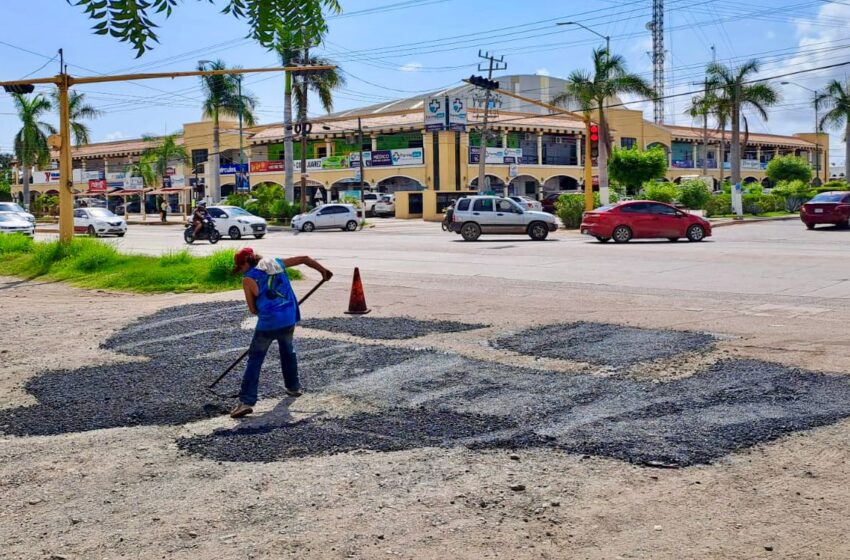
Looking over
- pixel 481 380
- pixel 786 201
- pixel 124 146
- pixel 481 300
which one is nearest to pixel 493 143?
pixel 786 201

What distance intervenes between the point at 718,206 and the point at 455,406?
4398 cm

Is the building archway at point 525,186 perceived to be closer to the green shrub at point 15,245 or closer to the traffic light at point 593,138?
the traffic light at point 593,138

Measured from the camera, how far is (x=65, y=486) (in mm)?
5773

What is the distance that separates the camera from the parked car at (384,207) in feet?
211

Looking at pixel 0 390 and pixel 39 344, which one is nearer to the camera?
pixel 0 390

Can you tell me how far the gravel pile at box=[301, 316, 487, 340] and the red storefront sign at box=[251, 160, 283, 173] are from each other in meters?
62.5

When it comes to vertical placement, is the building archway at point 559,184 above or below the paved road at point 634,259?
above

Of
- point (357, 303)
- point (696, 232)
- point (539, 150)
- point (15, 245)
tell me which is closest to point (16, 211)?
point (15, 245)

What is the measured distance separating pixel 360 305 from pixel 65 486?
793 centimetres

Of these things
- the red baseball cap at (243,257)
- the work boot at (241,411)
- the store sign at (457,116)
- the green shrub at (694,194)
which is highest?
the store sign at (457,116)

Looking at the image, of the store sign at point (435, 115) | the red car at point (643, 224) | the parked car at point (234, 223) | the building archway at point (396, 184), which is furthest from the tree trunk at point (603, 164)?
the building archway at point (396, 184)

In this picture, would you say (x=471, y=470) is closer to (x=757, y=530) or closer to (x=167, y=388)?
(x=757, y=530)

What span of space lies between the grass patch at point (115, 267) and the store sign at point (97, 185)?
2517 inches

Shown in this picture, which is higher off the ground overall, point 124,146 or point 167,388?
point 124,146
